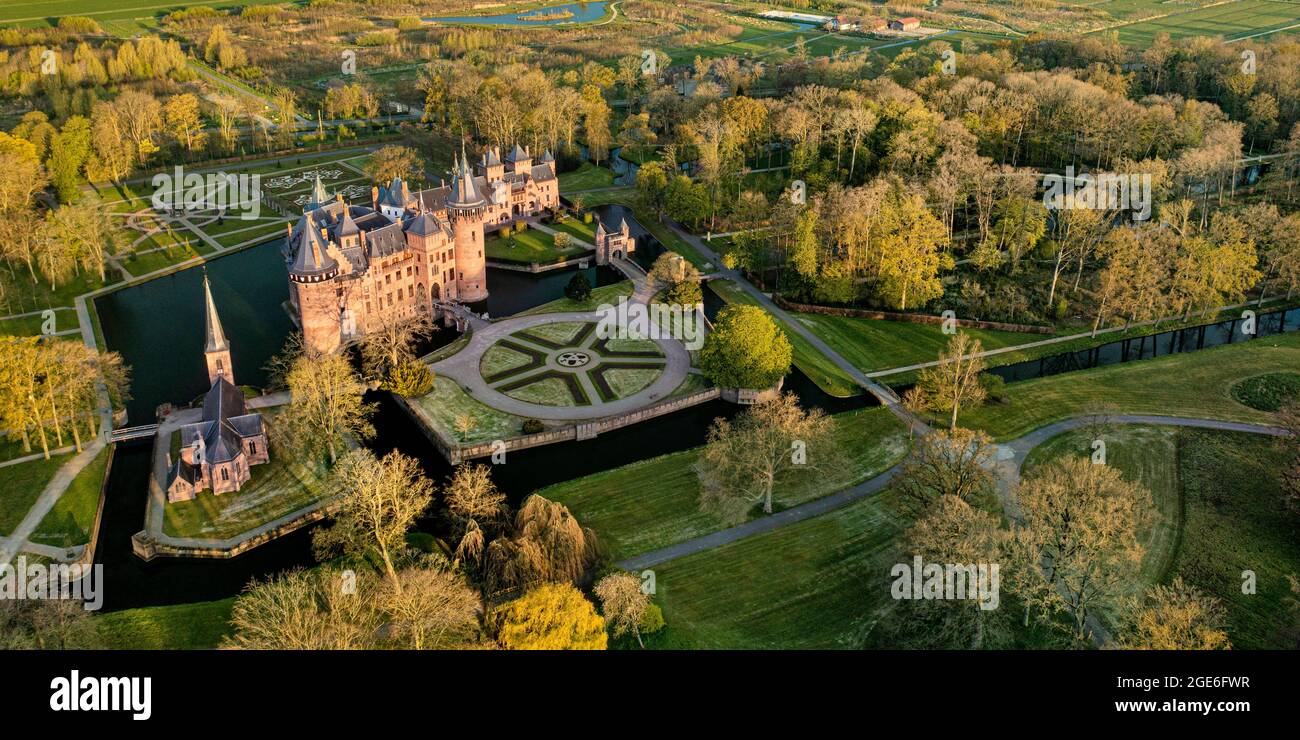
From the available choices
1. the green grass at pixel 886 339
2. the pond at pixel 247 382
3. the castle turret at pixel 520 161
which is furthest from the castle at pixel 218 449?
the castle turret at pixel 520 161

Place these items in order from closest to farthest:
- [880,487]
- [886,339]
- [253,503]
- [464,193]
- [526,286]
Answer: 1. [253,503]
2. [880,487]
3. [886,339]
4. [464,193]
5. [526,286]

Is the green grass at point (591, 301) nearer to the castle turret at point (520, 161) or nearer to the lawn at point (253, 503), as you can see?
the castle turret at point (520, 161)

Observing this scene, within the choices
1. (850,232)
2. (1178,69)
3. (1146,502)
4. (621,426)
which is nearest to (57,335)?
(621,426)

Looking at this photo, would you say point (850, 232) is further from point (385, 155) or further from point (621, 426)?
point (385, 155)

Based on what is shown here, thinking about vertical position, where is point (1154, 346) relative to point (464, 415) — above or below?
above

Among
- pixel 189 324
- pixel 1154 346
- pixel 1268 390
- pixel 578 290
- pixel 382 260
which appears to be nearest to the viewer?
pixel 1268 390

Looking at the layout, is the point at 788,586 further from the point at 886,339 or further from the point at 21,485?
the point at 21,485

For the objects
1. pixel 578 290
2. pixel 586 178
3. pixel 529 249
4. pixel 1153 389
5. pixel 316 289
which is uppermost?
pixel 586 178

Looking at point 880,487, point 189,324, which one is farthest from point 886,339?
point 189,324
